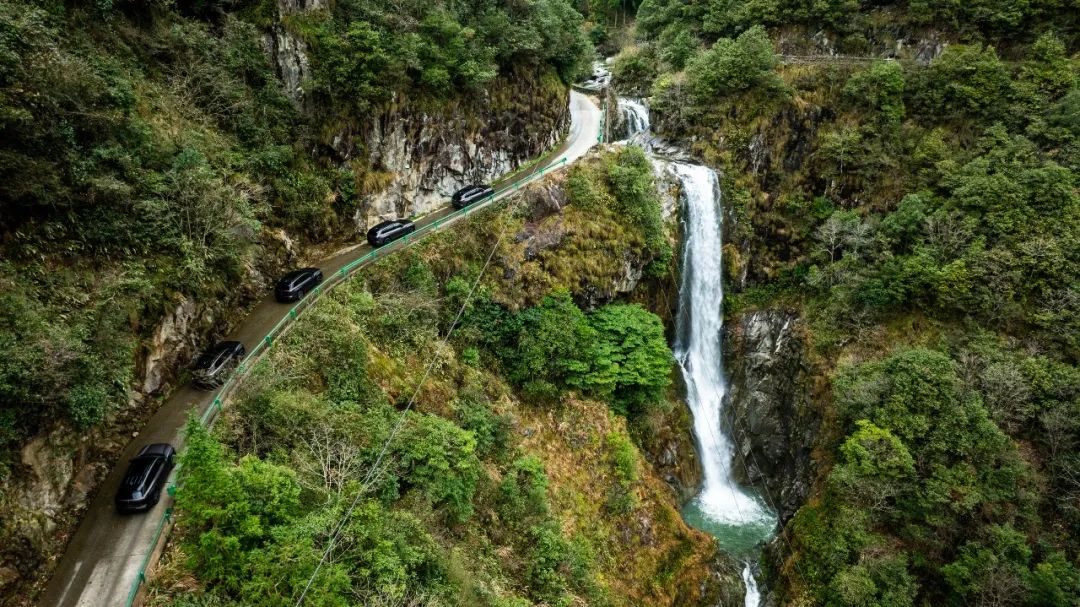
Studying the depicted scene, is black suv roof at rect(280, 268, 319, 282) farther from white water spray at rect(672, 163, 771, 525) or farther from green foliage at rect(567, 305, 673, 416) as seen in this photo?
white water spray at rect(672, 163, 771, 525)

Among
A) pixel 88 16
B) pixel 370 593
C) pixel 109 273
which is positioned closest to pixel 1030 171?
pixel 370 593

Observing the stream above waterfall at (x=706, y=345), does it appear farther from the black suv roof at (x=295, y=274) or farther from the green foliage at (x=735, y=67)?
the black suv roof at (x=295, y=274)

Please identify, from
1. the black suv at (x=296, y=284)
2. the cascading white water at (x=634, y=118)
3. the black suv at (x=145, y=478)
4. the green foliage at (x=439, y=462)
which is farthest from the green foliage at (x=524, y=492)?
the cascading white water at (x=634, y=118)

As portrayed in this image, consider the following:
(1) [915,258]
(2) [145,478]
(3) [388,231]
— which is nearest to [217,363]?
(2) [145,478]

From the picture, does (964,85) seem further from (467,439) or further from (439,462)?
(439,462)

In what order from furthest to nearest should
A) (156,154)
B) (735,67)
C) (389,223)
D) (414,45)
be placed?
1. (735,67)
2. (389,223)
3. (414,45)
4. (156,154)

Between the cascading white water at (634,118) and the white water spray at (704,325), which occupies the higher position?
the cascading white water at (634,118)
